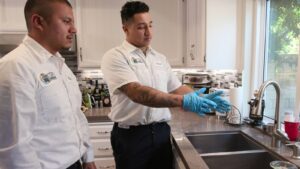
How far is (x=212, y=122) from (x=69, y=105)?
127cm

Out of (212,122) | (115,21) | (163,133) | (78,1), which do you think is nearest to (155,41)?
(115,21)

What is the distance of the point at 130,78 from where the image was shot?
1494mm

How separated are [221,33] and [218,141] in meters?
0.98

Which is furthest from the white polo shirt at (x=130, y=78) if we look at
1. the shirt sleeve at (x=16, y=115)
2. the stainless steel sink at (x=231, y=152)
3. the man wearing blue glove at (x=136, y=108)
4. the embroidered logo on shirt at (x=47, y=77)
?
the shirt sleeve at (x=16, y=115)

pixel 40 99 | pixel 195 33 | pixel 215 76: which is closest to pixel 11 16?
pixel 195 33

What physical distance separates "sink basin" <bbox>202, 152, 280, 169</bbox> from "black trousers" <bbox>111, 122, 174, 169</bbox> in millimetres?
303

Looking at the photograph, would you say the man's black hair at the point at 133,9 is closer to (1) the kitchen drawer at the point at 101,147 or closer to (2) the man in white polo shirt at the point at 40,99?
(2) the man in white polo shirt at the point at 40,99

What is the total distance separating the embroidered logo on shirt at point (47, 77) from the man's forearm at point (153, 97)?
0.42m

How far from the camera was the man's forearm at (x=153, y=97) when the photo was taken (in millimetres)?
1271

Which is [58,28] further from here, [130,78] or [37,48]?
[130,78]

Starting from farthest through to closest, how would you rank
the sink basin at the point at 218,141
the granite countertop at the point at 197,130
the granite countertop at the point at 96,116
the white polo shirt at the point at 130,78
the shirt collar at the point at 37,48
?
the granite countertop at the point at 96,116 → the sink basin at the point at 218,141 → the white polo shirt at the point at 130,78 → the granite countertop at the point at 197,130 → the shirt collar at the point at 37,48

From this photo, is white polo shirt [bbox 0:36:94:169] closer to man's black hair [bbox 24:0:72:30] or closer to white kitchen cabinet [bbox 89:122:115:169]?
man's black hair [bbox 24:0:72:30]

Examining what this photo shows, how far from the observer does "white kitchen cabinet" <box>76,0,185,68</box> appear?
2551 millimetres

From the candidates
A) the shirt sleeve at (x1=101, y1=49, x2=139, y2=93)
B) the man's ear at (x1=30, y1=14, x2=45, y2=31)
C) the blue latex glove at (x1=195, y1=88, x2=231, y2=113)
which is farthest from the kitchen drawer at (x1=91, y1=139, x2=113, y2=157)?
the man's ear at (x1=30, y1=14, x2=45, y2=31)
